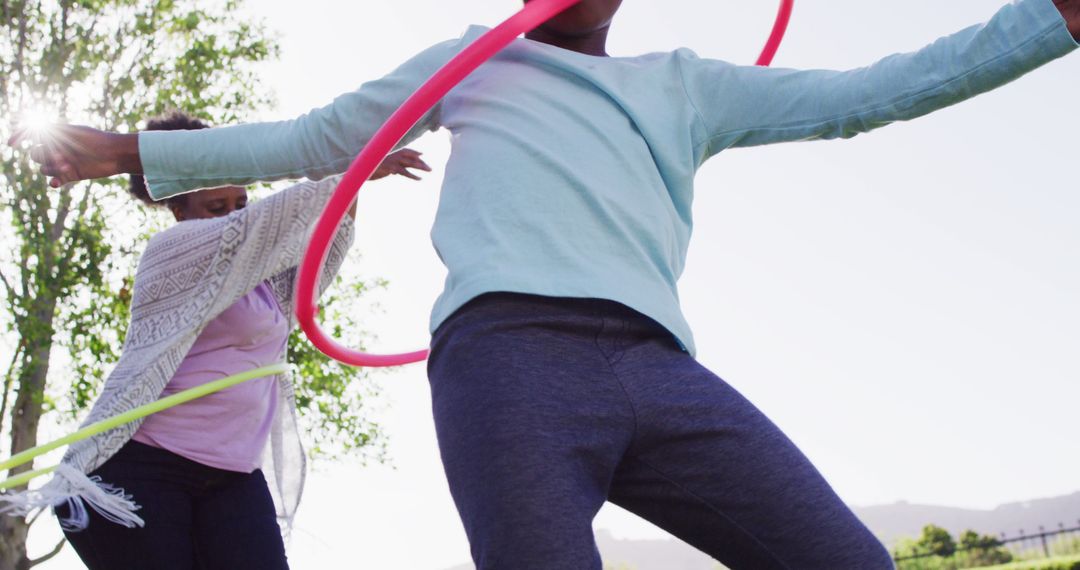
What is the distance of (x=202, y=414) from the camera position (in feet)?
10.2

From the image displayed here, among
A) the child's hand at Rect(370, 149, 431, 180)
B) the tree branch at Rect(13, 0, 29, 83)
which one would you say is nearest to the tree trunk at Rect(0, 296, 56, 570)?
the tree branch at Rect(13, 0, 29, 83)

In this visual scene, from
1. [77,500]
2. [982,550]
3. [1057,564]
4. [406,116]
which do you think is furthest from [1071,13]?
[982,550]

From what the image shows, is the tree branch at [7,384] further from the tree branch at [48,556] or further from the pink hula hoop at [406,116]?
the pink hula hoop at [406,116]

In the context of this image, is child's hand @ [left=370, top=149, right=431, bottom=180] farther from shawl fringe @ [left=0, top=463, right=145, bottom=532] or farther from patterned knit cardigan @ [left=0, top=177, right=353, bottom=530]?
shawl fringe @ [left=0, top=463, right=145, bottom=532]

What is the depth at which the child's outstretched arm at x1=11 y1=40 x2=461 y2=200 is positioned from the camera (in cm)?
222

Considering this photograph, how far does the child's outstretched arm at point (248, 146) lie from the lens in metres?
2.22

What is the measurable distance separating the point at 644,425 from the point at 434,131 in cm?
87

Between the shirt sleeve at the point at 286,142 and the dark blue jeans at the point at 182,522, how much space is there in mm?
987

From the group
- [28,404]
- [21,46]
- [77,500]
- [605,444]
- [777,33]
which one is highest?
[21,46]

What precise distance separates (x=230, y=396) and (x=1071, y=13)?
228 centimetres

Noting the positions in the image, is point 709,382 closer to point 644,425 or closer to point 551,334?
point 644,425

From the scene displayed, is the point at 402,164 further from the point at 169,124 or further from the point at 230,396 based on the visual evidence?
the point at 169,124

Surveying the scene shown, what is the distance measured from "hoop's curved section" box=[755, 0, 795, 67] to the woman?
3.74 feet

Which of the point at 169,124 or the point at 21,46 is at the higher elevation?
the point at 21,46
